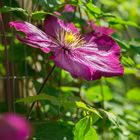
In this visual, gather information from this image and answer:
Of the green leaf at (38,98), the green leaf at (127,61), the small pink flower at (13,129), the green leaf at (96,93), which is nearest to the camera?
the small pink flower at (13,129)

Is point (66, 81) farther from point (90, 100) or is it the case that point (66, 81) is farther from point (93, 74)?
point (93, 74)

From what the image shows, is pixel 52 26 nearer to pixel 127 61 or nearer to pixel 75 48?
pixel 75 48

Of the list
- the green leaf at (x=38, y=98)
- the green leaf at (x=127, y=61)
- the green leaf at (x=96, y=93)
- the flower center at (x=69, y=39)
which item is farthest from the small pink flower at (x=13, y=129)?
the green leaf at (x=96, y=93)

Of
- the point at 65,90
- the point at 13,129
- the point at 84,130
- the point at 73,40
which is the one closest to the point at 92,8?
the point at 73,40

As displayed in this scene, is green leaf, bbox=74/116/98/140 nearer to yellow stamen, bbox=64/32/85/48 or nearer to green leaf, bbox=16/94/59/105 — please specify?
green leaf, bbox=16/94/59/105

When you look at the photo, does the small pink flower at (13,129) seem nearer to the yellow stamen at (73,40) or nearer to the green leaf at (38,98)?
the green leaf at (38,98)

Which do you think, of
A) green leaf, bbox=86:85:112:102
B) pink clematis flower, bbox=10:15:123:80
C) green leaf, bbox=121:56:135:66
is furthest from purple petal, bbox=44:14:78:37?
green leaf, bbox=86:85:112:102
